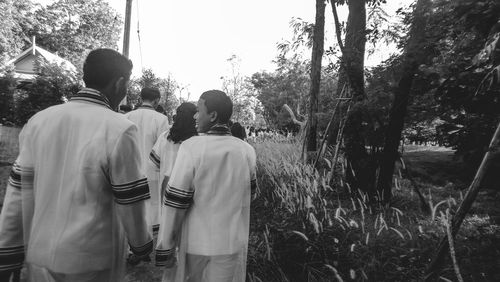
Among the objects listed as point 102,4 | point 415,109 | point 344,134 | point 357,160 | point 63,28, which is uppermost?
point 102,4

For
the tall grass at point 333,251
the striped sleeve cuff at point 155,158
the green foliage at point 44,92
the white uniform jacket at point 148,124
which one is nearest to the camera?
the tall grass at point 333,251

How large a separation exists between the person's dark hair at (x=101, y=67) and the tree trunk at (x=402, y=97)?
12.3ft

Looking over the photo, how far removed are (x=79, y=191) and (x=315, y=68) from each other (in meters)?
6.25

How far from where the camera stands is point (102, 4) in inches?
2159

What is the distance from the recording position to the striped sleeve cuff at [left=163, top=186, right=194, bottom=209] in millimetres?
2107

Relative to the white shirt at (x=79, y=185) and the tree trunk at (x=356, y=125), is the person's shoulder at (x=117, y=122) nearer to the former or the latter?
the white shirt at (x=79, y=185)

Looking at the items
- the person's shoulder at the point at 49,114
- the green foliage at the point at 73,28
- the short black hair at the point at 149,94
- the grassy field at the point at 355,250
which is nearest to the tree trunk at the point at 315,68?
the grassy field at the point at 355,250

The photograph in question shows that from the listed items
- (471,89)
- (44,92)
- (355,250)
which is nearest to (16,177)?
(355,250)

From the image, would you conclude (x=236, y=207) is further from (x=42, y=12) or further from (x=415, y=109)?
(x=42, y=12)

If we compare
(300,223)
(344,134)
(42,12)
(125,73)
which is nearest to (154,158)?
(300,223)

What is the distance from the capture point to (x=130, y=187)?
5.21 feet

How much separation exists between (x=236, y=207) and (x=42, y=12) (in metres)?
59.7

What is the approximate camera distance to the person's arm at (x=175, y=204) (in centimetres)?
211

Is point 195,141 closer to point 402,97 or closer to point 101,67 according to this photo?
point 101,67
